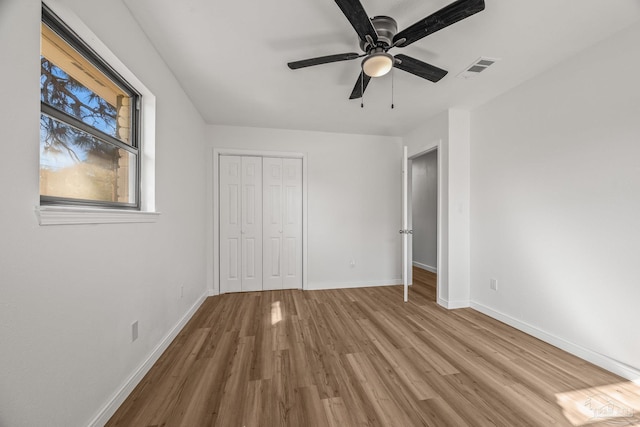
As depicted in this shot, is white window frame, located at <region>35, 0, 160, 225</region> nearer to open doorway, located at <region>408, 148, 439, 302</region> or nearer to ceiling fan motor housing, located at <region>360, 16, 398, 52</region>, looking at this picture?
ceiling fan motor housing, located at <region>360, 16, 398, 52</region>

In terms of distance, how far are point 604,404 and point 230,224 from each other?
3926 mm

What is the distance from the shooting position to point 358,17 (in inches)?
51.2

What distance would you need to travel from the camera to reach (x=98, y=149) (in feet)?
4.66

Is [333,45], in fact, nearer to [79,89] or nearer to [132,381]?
[79,89]

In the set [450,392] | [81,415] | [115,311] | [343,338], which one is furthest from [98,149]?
[450,392]

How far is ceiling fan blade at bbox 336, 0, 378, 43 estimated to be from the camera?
1.21m

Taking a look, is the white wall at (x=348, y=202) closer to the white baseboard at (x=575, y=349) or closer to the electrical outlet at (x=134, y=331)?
the white baseboard at (x=575, y=349)

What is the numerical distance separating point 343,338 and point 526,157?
2569mm

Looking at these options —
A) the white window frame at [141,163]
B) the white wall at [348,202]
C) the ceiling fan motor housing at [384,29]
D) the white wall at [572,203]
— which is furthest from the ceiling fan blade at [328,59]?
the white wall at [348,202]

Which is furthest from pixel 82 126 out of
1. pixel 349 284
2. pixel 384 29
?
pixel 349 284

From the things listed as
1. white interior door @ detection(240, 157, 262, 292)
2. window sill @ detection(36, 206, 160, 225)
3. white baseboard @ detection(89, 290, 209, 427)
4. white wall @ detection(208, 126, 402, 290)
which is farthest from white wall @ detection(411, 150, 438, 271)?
window sill @ detection(36, 206, 160, 225)

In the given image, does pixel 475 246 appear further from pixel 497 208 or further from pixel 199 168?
pixel 199 168

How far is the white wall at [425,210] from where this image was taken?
5047 mm

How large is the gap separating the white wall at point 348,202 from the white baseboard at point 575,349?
65.7 inches
